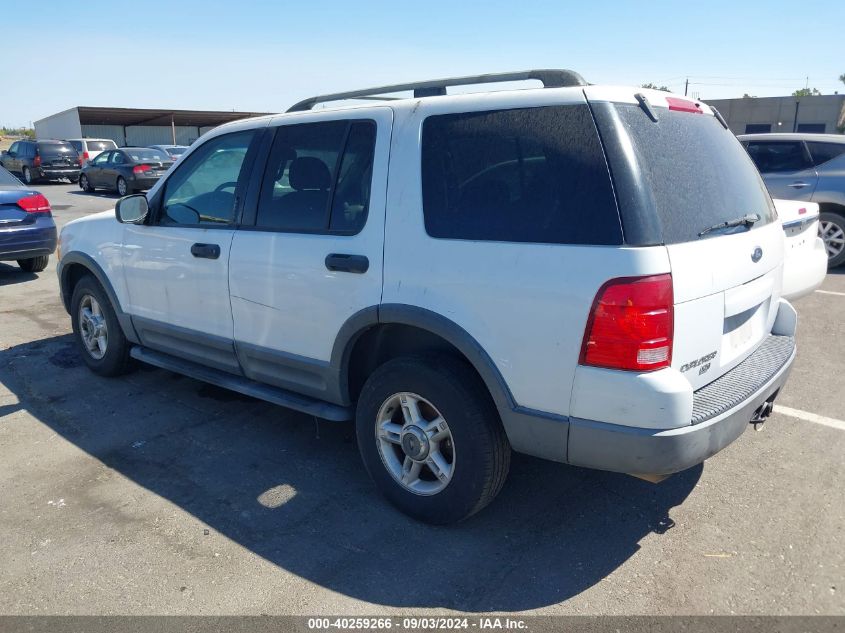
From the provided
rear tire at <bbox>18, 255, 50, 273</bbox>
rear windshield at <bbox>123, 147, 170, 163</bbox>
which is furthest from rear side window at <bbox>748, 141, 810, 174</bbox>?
rear windshield at <bbox>123, 147, 170, 163</bbox>

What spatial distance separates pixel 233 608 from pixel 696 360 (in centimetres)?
215

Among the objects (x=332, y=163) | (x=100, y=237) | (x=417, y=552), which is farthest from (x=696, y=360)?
(x=100, y=237)

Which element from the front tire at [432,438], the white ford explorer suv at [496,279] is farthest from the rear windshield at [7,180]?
the front tire at [432,438]

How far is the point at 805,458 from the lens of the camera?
12.8 ft

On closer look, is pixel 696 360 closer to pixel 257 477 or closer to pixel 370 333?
pixel 370 333

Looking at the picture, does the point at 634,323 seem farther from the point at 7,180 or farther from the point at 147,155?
the point at 147,155

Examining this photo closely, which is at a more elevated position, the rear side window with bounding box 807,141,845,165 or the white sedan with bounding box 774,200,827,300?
the rear side window with bounding box 807,141,845,165

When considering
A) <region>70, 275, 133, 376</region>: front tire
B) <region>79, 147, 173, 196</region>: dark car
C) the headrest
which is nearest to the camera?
the headrest

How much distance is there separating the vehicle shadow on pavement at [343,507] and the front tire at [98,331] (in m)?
0.38

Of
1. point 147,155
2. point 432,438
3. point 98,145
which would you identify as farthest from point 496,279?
point 98,145

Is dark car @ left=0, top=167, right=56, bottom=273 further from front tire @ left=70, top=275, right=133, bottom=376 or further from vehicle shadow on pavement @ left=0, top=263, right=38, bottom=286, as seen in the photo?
front tire @ left=70, top=275, right=133, bottom=376

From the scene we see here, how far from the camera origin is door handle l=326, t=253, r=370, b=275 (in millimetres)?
3293

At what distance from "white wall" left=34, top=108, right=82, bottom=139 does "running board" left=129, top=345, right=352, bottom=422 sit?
122 feet

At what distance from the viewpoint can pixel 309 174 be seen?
3719mm
